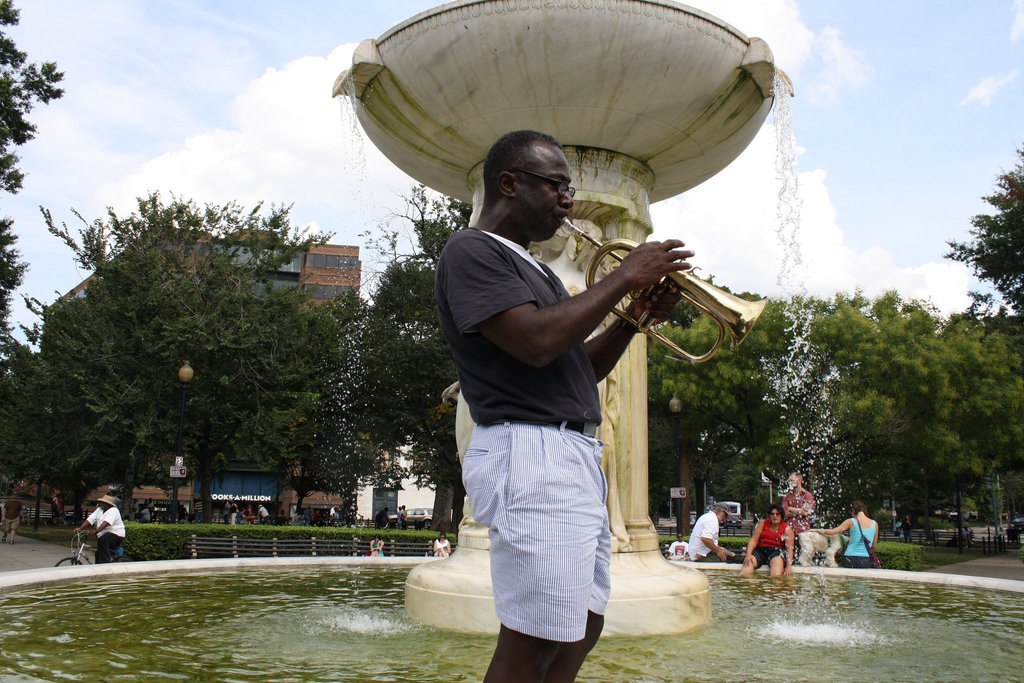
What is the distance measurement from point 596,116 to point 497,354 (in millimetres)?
4228

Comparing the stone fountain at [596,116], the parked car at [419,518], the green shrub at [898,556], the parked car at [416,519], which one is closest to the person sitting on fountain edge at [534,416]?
the stone fountain at [596,116]

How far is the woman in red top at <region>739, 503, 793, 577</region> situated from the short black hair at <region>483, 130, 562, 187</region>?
8415mm

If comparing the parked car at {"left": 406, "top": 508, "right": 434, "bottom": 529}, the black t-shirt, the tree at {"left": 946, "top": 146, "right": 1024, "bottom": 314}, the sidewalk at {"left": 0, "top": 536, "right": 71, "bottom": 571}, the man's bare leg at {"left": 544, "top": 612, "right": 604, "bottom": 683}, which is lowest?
the parked car at {"left": 406, "top": 508, "right": 434, "bottom": 529}

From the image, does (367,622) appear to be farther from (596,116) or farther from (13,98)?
(13,98)

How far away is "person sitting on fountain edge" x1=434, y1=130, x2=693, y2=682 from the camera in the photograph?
77.5 inches

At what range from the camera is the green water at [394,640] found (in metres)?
4.14

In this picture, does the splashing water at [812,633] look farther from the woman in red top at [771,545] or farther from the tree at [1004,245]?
the tree at [1004,245]

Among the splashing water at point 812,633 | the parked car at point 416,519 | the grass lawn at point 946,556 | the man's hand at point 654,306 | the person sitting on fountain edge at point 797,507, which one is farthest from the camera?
the parked car at point 416,519

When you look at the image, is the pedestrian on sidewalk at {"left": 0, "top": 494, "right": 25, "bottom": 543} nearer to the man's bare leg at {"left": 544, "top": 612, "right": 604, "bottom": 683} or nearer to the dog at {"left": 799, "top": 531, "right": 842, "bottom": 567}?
the dog at {"left": 799, "top": 531, "right": 842, "bottom": 567}

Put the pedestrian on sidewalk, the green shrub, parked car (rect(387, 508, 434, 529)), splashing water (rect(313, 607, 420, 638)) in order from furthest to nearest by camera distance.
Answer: parked car (rect(387, 508, 434, 529))
the pedestrian on sidewalk
the green shrub
splashing water (rect(313, 607, 420, 638))

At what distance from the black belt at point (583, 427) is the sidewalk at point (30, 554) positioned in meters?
14.9

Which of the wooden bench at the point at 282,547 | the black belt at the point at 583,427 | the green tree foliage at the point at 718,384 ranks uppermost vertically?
the green tree foliage at the point at 718,384

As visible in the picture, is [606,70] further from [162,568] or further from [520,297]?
[162,568]

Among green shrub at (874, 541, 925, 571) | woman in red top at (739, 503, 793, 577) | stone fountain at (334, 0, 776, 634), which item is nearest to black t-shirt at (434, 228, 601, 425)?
stone fountain at (334, 0, 776, 634)
